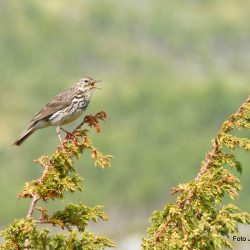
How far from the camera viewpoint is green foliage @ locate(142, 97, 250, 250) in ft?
29.5

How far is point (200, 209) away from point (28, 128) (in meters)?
7.55

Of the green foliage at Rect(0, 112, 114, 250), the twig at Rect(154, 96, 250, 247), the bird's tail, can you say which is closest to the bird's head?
the bird's tail

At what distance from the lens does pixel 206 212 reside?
9.37 meters

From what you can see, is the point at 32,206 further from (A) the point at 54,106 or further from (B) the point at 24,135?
(A) the point at 54,106

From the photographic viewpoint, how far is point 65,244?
955 centimetres

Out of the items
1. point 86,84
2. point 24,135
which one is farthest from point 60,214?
point 86,84

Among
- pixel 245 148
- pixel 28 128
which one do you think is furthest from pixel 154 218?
pixel 28 128

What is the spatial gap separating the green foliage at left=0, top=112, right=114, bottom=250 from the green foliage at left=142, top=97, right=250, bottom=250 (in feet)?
2.55

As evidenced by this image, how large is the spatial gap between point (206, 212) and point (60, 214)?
1.95 meters

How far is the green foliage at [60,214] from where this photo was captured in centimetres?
913

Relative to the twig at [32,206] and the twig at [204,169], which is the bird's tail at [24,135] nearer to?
the twig at [32,206]

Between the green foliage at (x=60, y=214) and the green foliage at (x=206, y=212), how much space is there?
78cm

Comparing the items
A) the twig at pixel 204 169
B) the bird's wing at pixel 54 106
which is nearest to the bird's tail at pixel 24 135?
the bird's wing at pixel 54 106

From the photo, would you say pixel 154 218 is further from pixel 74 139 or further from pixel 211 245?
pixel 74 139
